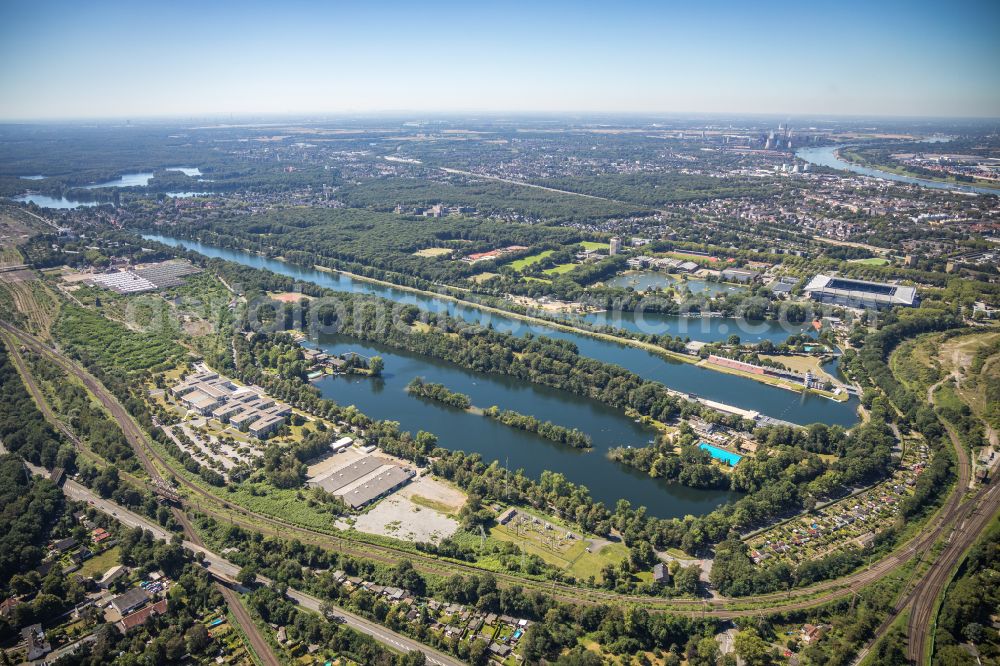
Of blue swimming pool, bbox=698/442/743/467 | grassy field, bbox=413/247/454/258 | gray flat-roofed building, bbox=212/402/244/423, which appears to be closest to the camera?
blue swimming pool, bbox=698/442/743/467

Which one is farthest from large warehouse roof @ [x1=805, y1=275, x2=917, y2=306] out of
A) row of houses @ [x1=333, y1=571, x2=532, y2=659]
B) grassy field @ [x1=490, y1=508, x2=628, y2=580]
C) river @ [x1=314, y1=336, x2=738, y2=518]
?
row of houses @ [x1=333, y1=571, x2=532, y2=659]

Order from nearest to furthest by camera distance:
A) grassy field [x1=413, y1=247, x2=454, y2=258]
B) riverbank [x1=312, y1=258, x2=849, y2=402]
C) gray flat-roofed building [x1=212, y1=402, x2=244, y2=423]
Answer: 1. gray flat-roofed building [x1=212, y1=402, x2=244, y2=423]
2. riverbank [x1=312, y1=258, x2=849, y2=402]
3. grassy field [x1=413, y1=247, x2=454, y2=258]

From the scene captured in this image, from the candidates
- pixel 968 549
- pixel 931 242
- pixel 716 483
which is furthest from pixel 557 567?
pixel 931 242

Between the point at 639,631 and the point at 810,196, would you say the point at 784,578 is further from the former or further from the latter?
the point at 810,196

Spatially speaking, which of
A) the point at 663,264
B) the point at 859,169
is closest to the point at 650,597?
Result: the point at 663,264

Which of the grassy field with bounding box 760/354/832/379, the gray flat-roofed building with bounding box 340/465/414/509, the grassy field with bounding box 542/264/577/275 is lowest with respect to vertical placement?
the gray flat-roofed building with bounding box 340/465/414/509

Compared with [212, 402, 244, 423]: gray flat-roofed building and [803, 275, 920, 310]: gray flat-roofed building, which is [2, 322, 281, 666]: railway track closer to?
[212, 402, 244, 423]: gray flat-roofed building

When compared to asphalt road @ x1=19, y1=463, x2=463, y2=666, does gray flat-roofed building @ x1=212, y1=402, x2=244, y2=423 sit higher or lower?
higher
